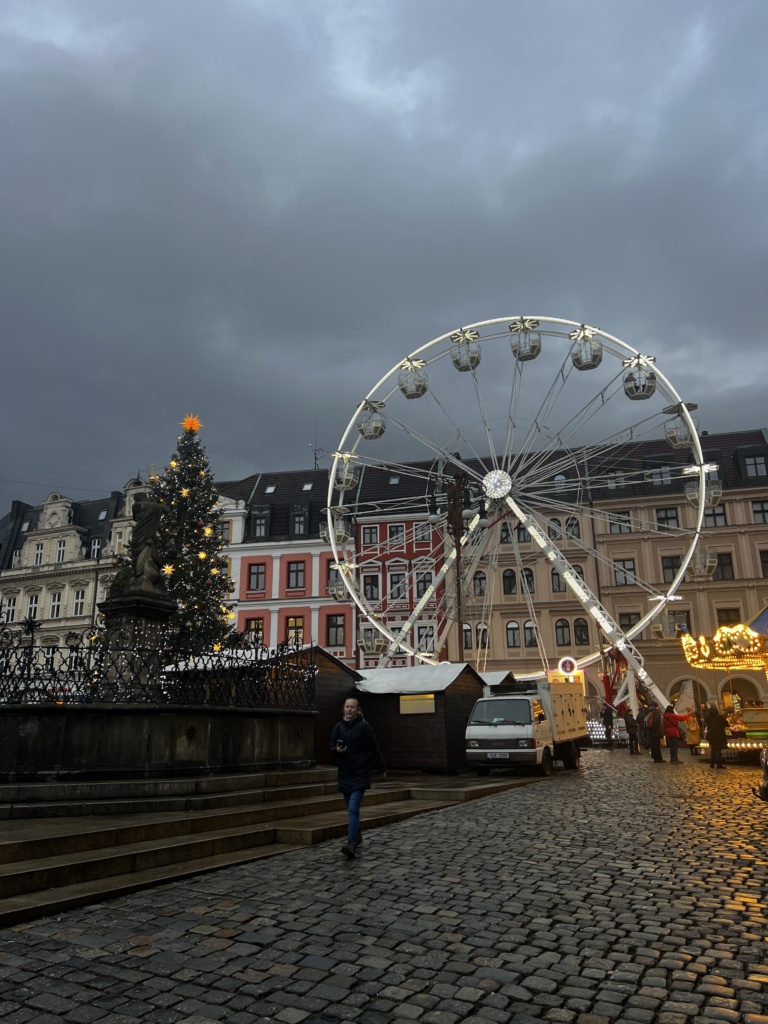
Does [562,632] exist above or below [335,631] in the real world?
below

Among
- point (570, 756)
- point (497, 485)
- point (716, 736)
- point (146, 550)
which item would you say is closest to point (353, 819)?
point (146, 550)

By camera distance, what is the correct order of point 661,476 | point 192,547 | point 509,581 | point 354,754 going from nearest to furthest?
point 354,754 < point 192,547 < point 661,476 < point 509,581

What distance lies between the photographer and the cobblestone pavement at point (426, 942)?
14.0 feet

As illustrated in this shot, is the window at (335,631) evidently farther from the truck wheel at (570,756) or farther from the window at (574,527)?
the truck wheel at (570,756)

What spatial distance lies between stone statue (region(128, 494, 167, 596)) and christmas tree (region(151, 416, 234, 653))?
11.6 meters

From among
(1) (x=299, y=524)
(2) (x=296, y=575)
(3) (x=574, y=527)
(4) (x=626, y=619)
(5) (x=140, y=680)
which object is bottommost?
(5) (x=140, y=680)

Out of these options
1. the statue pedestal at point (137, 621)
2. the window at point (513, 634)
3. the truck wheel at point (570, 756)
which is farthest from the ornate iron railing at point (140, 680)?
the window at point (513, 634)

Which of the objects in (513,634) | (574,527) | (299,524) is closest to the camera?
(513,634)

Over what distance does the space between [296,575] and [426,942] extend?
163ft

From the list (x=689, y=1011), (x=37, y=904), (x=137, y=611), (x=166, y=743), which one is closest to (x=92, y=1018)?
(x=37, y=904)

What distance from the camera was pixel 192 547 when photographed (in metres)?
29.1

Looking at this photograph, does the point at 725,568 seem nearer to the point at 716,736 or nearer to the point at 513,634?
the point at 513,634

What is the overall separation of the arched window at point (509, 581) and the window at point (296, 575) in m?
13.5

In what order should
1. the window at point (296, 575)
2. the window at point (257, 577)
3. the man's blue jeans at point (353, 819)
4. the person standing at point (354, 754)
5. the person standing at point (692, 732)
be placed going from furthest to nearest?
the window at point (257, 577) < the window at point (296, 575) < the person standing at point (692, 732) < the person standing at point (354, 754) < the man's blue jeans at point (353, 819)
